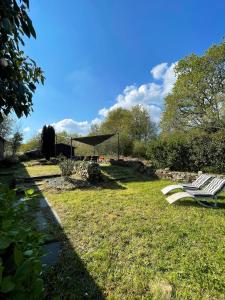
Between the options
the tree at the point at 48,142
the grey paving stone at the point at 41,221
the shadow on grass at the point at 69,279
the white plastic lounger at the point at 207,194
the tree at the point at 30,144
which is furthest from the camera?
the tree at the point at 30,144

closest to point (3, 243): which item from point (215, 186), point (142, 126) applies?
point (215, 186)

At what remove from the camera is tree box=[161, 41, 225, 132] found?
56.4 ft

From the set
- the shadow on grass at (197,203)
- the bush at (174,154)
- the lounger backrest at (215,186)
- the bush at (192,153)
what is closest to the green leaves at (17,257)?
the shadow on grass at (197,203)

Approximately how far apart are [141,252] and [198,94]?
1704cm

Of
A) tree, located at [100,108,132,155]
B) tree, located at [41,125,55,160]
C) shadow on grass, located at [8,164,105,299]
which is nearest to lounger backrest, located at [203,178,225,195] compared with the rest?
shadow on grass, located at [8,164,105,299]

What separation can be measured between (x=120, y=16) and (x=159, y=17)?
1.85 meters

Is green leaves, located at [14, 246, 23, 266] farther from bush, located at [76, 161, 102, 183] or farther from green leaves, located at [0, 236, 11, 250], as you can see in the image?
bush, located at [76, 161, 102, 183]

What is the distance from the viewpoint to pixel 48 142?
24359mm

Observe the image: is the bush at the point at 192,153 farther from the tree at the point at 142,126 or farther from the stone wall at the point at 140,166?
the tree at the point at 142,126

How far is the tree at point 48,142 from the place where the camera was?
24.3m

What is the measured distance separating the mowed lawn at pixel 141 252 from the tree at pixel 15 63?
2.43 meters

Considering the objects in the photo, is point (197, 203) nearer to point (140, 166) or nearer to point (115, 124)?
point (140, 166)

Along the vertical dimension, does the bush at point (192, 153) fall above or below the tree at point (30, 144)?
below

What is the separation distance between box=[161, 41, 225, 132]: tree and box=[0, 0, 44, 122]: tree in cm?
1643
